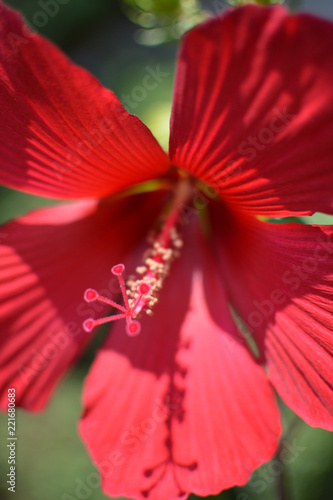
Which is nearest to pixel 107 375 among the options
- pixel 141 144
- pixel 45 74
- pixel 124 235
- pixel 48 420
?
pixel 124 235

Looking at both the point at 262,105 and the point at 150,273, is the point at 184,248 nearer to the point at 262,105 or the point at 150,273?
the point at 150,273

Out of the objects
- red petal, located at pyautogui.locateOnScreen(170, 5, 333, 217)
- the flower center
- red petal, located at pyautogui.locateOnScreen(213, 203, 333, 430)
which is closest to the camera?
red petal, located at pyautogui.locateOnScreen(170, 5, 333, 217)

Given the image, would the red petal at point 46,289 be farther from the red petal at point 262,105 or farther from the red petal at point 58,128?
the red petal at point 262,105

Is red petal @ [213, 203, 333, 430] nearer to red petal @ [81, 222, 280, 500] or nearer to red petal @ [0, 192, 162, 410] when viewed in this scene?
red petal @ [81, 222, 280, 500]

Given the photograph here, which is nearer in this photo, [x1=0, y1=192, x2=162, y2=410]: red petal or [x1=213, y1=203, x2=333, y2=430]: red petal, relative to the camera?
[x1=213, y1=203, x2=333, y2=430]: red petal

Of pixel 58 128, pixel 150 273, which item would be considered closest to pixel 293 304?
pixel 150 273

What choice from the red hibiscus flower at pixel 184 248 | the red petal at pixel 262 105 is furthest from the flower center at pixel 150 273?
the red petal at pixel 262 105

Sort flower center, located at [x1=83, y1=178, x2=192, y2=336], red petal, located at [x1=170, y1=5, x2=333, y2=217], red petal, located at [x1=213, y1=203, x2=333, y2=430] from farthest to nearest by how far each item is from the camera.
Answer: flower center, located at [x1=83, y1=178, x2=192, y2=336] < red petal, located at [x1=213, y1=203, x2=333, y2=430] < red petal, located at [x1=170, y1=5, x2=333, y2=217]

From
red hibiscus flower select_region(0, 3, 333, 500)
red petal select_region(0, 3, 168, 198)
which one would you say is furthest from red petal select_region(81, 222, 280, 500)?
red petal select_region(0, 3, 168, 198)

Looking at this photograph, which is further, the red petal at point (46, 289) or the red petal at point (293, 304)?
the red petal at point (46, 289)
